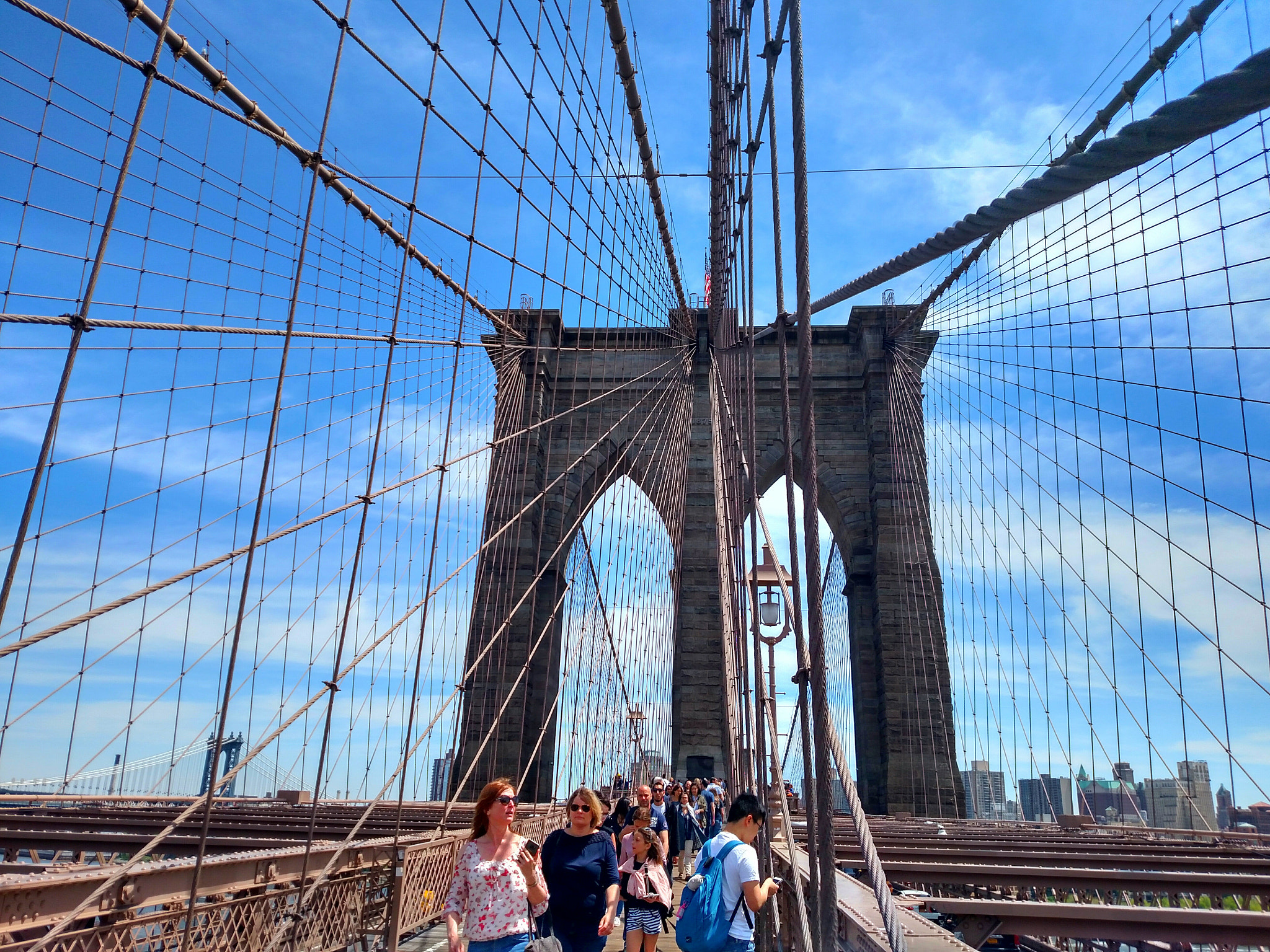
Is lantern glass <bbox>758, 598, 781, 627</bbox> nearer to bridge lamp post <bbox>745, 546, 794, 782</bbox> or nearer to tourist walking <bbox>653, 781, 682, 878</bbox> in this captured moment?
bridge lamp post <bbox>745, 546, 794, 782</bbox>

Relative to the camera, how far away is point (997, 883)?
5.09m

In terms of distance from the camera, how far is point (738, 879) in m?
2.46

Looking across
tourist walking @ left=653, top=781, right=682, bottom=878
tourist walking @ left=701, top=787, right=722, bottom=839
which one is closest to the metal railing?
tourist walking @ left=653, top=781, right=682, bottom=878

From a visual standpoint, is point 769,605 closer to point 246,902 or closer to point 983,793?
point 246,902

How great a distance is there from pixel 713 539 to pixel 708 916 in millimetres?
15661

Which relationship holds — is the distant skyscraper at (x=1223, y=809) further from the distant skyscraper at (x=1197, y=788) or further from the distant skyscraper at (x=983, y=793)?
the distant skyscraper at (x=983, y=793)

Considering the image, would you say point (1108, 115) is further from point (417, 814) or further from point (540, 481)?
point (540, 481)

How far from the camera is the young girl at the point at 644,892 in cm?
379

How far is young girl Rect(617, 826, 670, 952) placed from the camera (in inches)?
149

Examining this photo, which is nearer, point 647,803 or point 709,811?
point 647,803

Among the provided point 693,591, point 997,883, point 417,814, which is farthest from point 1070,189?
point 693,591

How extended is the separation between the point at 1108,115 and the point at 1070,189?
17.3ft

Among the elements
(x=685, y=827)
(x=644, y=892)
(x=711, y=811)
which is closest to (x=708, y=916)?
(x=644, y=892)

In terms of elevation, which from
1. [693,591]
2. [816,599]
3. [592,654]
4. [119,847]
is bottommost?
[119,847]
